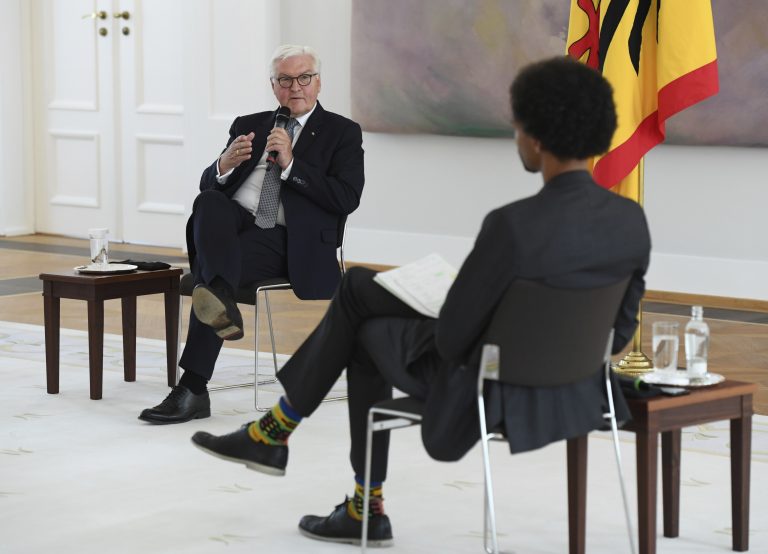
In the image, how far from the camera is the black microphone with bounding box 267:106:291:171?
14.8ft

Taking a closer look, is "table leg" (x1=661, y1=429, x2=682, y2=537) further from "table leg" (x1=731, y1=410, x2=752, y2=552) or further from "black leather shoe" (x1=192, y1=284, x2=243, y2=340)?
"black leather shoe" (x1=192, y1=284, x2=243, y2=340)

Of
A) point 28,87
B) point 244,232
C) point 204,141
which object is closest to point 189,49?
point 204,141

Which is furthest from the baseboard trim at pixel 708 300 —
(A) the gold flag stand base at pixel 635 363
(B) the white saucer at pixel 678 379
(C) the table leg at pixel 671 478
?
(B) the white saucer at pixel 678 379

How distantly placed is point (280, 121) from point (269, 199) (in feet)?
0.91

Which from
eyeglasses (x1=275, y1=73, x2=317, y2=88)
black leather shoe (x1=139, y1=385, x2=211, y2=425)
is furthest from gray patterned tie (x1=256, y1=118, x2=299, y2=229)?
black leather shoe (x1=139, y1=385, x2=211, y2=425)

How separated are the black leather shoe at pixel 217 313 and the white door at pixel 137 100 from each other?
418cm

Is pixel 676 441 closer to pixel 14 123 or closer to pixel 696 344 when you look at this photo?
pixel 696 344

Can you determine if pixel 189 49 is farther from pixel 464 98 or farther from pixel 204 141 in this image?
pixel 464 98

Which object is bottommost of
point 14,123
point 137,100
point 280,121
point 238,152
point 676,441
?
point 676,441

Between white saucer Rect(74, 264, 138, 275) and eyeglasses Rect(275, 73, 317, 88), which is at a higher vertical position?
eyeglasses Rect(275, 73, 317, 88)

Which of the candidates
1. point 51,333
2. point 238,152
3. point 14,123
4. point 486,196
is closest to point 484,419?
point 238,152

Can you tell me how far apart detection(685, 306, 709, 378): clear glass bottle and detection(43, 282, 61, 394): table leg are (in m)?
2.38

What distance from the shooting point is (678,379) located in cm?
295

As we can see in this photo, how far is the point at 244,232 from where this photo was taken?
4.56 meters
